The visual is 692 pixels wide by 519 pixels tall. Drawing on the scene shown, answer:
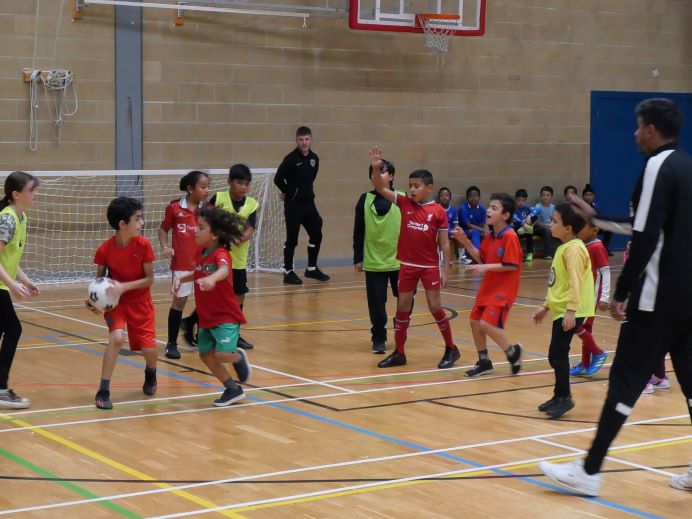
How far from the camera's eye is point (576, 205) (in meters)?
5.16

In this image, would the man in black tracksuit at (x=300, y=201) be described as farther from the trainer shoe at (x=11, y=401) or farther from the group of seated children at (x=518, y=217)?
the trainer shoe at (x=11, y=401)

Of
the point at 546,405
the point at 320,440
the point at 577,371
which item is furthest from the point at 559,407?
the point at 320,440

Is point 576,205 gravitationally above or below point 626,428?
above

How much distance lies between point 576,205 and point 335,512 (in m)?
1.80

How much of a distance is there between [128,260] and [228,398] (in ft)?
3.66

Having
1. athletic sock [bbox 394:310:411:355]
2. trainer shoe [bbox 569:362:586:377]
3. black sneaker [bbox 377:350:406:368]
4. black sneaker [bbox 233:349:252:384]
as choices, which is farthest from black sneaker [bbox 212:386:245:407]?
trainer shoe [bbox 569:362:586:377]

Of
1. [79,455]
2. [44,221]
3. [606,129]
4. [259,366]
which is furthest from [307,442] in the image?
[606,129]

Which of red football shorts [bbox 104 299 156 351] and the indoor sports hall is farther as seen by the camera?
red football shorts [bbox 104 299 156 351]

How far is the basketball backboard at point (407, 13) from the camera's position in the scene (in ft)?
52.9

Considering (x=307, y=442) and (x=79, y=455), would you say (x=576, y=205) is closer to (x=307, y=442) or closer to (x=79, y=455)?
Result: (x=307, y=442)

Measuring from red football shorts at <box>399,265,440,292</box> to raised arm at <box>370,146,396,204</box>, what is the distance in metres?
0.57

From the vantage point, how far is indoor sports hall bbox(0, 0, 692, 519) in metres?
5.53

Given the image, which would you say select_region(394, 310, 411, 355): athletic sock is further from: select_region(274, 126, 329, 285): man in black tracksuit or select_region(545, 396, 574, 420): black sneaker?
select_region(274, 126, 329, 285): man in black tracksuit

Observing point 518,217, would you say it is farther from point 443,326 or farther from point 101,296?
point 101,296
